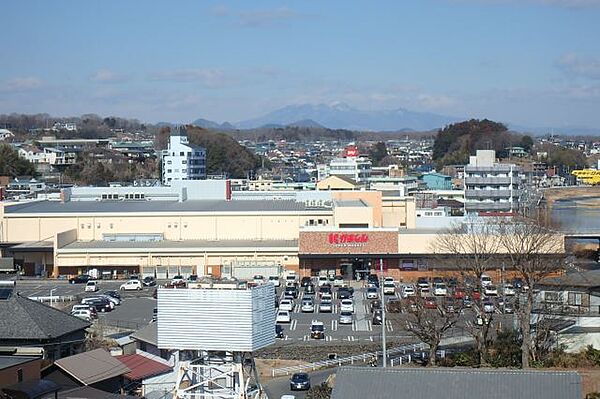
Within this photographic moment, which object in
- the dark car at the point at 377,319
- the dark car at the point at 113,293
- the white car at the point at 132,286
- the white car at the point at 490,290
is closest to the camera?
the dark car at the point at 377,319

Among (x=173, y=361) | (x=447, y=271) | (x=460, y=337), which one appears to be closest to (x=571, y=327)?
(x=460, y=337)

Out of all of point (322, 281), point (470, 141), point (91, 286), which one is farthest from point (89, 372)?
point (470, 141)

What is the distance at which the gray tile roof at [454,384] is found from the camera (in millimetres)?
8469

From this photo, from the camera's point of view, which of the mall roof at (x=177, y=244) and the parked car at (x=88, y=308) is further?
the mall roof at (x=177, y=244)

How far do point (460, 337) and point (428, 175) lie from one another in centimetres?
2878

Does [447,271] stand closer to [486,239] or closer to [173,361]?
[486,239]

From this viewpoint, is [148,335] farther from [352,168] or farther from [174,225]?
[352,168]

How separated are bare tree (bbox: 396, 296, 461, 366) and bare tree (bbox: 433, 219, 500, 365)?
37 centimetres

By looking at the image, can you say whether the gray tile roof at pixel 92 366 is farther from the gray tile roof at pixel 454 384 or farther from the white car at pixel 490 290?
the white car at pixel 490 290

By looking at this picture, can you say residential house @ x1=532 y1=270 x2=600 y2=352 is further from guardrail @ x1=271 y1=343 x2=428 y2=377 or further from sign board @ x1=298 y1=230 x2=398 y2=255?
sign board @ x1=298 y1=230 x2=398 y2=255

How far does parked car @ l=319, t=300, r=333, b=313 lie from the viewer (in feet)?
57.9

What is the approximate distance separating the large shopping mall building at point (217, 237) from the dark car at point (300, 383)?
902cm

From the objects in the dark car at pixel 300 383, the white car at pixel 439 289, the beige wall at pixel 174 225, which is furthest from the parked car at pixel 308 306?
the dark car at pixel 300 383

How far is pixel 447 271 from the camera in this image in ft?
61.1
